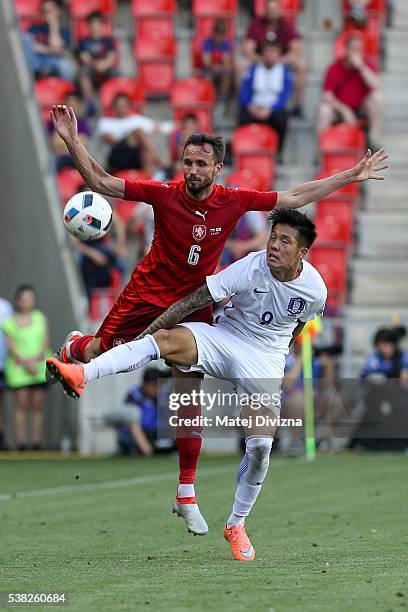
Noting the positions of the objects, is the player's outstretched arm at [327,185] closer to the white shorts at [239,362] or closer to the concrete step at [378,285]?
the white shorts at [239,362]

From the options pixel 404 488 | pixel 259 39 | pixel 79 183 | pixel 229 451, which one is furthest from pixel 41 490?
pixel 259 39

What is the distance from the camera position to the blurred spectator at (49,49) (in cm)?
2023

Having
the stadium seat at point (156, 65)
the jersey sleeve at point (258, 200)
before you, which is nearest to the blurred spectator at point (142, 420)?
the stadium seat at point (156, 65)

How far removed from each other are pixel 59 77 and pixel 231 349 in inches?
486

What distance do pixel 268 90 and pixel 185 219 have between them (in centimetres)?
1079

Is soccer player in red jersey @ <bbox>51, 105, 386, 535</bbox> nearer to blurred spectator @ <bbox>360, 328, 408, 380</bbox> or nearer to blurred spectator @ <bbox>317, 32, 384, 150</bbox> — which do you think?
blurred spectator @ <bbox>360, 328, 408, 380</bbox>

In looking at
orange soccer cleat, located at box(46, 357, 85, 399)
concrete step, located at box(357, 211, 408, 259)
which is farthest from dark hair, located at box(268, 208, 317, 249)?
concrete step, located at box(357, 211, 408, 259)

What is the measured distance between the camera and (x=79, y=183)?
18516 millimetres

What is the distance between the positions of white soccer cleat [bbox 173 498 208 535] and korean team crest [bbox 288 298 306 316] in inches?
55.8

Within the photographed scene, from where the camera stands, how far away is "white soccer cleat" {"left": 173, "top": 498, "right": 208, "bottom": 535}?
8.81 meters

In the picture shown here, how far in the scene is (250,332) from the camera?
341 inches

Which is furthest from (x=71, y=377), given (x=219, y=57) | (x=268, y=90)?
(x=219, y=57)

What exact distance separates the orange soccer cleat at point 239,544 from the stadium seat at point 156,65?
42.6 feet

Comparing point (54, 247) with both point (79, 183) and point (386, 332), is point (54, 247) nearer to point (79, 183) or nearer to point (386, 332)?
point (79, 183)
